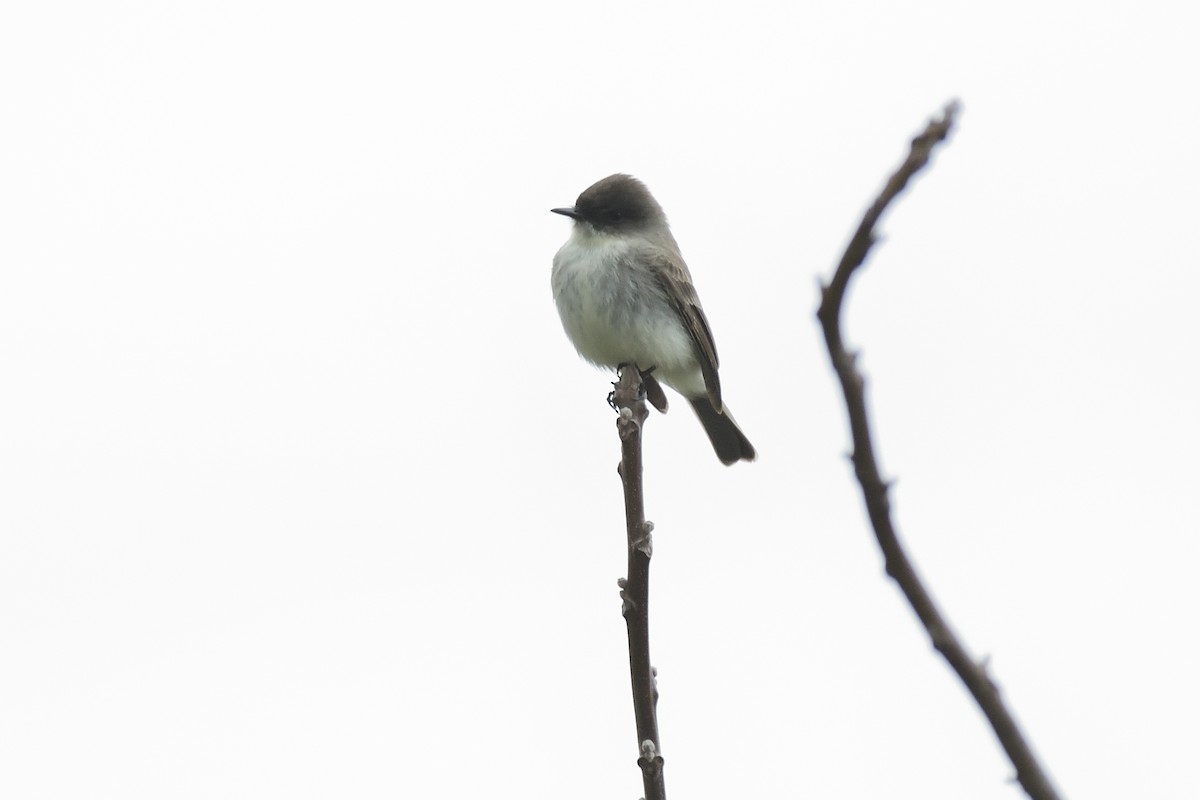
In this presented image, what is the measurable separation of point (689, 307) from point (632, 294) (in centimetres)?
48

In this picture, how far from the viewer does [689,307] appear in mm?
8750

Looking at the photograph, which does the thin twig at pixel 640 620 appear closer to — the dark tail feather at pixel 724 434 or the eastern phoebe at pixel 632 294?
the eastern phoebe at pixel 632 294

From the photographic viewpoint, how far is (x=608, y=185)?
909cm

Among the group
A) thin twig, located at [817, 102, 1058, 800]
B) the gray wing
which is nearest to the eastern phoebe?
the gray wing

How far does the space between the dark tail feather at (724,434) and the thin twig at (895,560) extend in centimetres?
815

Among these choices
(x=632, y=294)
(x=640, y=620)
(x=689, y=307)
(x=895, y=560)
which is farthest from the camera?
(x=689, y=307)

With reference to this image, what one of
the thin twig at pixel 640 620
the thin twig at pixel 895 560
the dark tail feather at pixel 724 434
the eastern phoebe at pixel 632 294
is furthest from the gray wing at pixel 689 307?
the thin twig at pixel 895 560

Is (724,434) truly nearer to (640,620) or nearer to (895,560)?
(640,620)

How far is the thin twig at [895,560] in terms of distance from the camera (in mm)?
1478

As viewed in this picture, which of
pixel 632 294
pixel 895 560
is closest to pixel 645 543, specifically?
pixel 895 560

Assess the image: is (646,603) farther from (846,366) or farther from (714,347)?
(714,347)

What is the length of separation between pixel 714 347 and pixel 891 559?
299 inches

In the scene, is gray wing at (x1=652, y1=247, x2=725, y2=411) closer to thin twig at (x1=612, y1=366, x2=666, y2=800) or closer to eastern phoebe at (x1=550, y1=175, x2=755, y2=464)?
eastern phoebe at (x1=550, y1=175, x2=755, y2=464)

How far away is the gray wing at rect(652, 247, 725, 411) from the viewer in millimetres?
8688
